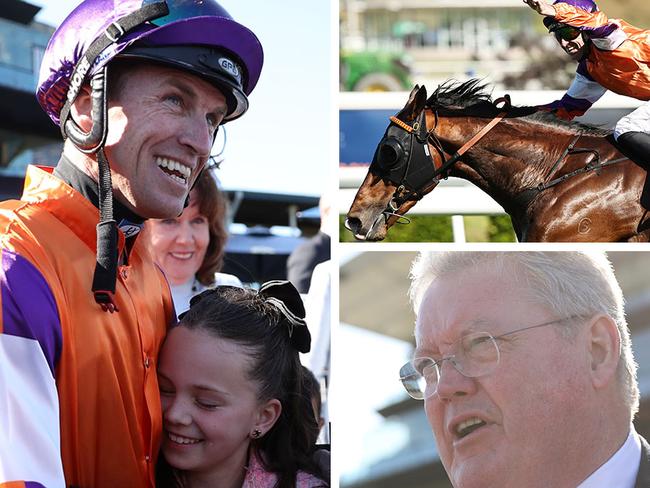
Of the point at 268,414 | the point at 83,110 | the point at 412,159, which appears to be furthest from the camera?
the point at 412,159

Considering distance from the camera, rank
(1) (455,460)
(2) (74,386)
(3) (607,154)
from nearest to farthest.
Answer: (2) (74,386) → (1) (455,460) → (3) (607,154)

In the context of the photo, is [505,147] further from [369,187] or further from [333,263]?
[333,263]

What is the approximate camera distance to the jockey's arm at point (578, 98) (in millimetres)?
2496

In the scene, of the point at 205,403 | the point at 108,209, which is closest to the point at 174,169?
the point at 108,209

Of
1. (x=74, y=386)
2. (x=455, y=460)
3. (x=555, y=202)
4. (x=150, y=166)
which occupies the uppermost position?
(x=555, y=202)

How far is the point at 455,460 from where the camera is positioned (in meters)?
2.06

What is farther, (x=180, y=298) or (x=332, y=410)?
(x=180, y=298)

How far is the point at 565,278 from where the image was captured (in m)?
2.09

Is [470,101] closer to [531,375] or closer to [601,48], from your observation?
[601,48]

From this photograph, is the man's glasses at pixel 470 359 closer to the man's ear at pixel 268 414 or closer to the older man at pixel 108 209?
the man's ear at pixel 268 414

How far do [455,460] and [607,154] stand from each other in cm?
126

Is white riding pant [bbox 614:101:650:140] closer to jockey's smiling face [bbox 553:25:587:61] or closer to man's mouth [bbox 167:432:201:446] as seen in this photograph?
jockey's smiling face [bbox 553:25:587:61]

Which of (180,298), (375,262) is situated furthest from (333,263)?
(180,298)

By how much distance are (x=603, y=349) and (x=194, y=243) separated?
232 cm
